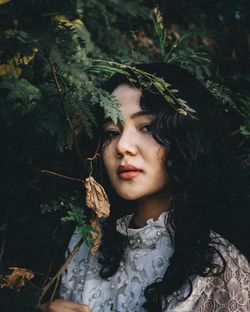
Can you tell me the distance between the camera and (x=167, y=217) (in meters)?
1.88

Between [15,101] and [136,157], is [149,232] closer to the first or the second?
[136,157]

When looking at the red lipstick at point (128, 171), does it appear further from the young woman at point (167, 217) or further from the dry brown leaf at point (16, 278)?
the dry brown leaf at point (16, 278)

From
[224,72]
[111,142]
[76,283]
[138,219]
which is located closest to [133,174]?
[111,142]

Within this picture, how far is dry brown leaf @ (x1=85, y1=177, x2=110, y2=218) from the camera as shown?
5.29 feet

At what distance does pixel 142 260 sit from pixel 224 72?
56.3 inches

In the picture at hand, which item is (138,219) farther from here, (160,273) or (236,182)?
(236,182)

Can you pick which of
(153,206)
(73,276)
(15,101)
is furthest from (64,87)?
(73,276)

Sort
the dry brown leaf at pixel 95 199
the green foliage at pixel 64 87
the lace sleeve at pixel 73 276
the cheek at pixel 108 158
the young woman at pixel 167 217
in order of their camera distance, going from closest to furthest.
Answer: the green foliage at pixel 64 87 → the dry brown leaf at pixel 95 199 → the young woman at pixel 167 217 → the cheek at pixel 108 158 → the lace sleeve at pixel 73 276

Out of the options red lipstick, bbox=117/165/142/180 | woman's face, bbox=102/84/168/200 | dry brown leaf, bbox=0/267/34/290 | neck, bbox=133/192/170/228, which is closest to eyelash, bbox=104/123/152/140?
woman's face, bbox=102/84/168/200

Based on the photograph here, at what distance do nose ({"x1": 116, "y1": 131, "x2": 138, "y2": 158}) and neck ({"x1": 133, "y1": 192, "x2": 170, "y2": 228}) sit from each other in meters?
0.28

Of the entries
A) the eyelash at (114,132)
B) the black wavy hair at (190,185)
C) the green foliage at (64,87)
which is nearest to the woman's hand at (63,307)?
the green foliage at (64,87)

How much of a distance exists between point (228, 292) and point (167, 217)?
381mm

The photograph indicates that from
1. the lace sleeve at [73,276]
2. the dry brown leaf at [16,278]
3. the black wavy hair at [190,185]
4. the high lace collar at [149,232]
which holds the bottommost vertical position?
the lace sleeve at [73,276]

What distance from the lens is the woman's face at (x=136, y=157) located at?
1.76 meters
